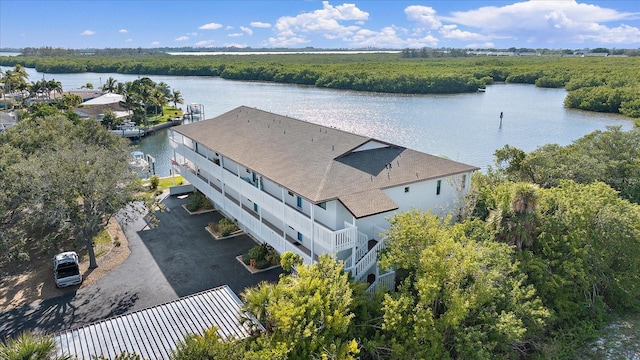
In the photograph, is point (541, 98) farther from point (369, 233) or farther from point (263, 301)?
point (263, 301)

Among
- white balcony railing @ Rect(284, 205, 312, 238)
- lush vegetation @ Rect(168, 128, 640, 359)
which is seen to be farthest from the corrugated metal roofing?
white balcony railing @ Rect(284, 205, 312, 238)

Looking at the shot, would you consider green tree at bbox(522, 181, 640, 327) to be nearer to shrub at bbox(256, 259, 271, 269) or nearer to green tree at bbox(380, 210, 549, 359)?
green tree at bbox(380, 210, 549, 359)

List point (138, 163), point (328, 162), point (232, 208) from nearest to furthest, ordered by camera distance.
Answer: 1. point (328, 162)
2. point (232, 208)
3. point (138, 163)

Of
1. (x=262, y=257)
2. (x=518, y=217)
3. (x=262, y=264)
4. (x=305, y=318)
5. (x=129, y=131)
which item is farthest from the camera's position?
(x=129, y=131)

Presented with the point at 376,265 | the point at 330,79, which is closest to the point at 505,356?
the point at 376,265

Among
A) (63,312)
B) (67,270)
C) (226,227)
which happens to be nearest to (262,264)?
(226,227)

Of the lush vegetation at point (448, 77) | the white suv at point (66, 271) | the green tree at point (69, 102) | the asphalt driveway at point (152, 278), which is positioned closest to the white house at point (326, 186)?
the asphalt driveway at point (152, 278)

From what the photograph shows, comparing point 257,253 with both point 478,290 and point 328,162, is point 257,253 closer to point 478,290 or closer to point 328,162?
point 328,162
